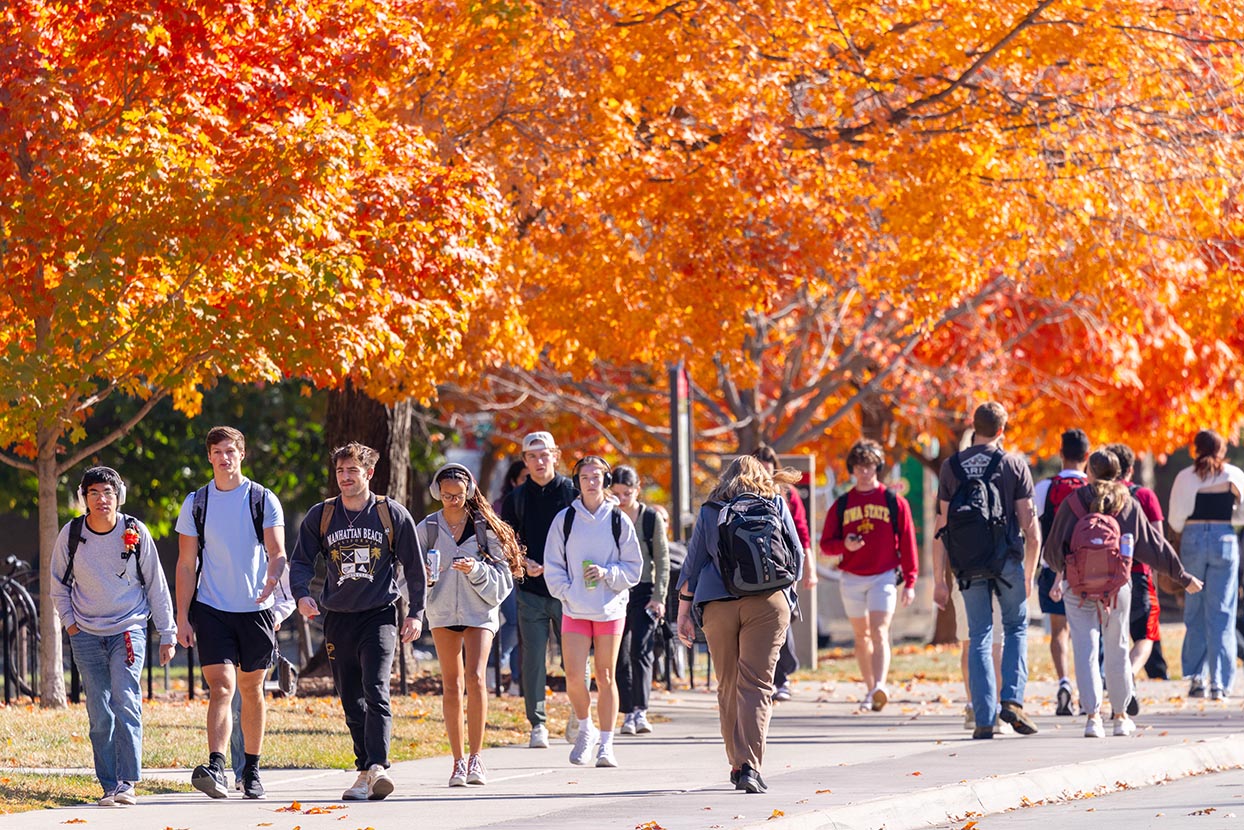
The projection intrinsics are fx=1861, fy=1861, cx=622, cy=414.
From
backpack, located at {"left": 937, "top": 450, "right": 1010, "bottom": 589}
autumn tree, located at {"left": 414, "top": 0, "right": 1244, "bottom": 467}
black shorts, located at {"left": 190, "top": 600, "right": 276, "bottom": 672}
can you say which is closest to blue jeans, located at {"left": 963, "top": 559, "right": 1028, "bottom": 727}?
backpack, located at {"left": 937, "top": 450, "right": 1010, "bottom": 589}

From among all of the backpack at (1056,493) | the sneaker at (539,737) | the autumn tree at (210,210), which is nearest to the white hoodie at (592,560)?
the sneaker at (539,737)

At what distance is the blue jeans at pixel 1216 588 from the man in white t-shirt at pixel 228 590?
8.13m

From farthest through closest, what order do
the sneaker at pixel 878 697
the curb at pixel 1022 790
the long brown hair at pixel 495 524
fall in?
the sneaker at pixel 878 697
the long brown hair at pixel 495 524
the curb at pixel 1022 790

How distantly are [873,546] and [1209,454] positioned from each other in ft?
9.65

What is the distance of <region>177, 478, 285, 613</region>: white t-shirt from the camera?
939 cm

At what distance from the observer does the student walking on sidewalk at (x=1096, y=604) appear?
11852 millimetres

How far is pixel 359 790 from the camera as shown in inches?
370

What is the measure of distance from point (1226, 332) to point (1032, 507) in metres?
5.95

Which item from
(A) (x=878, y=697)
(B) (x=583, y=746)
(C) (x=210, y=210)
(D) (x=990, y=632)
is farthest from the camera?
(A) (x=878, y=697)

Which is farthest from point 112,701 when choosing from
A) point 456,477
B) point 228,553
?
point 456,477

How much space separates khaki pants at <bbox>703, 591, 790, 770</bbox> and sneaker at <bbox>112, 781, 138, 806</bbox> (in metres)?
2.94

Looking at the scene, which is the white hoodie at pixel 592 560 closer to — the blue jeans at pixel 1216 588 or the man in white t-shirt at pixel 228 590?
the man in white t-shirt at pixel 228 590

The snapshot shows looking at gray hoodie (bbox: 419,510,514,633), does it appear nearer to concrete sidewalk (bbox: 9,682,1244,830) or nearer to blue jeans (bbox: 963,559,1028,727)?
concrete sidewalk (bbox: 9,682,1244,830)

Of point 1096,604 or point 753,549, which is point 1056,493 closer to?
point 1096,604
